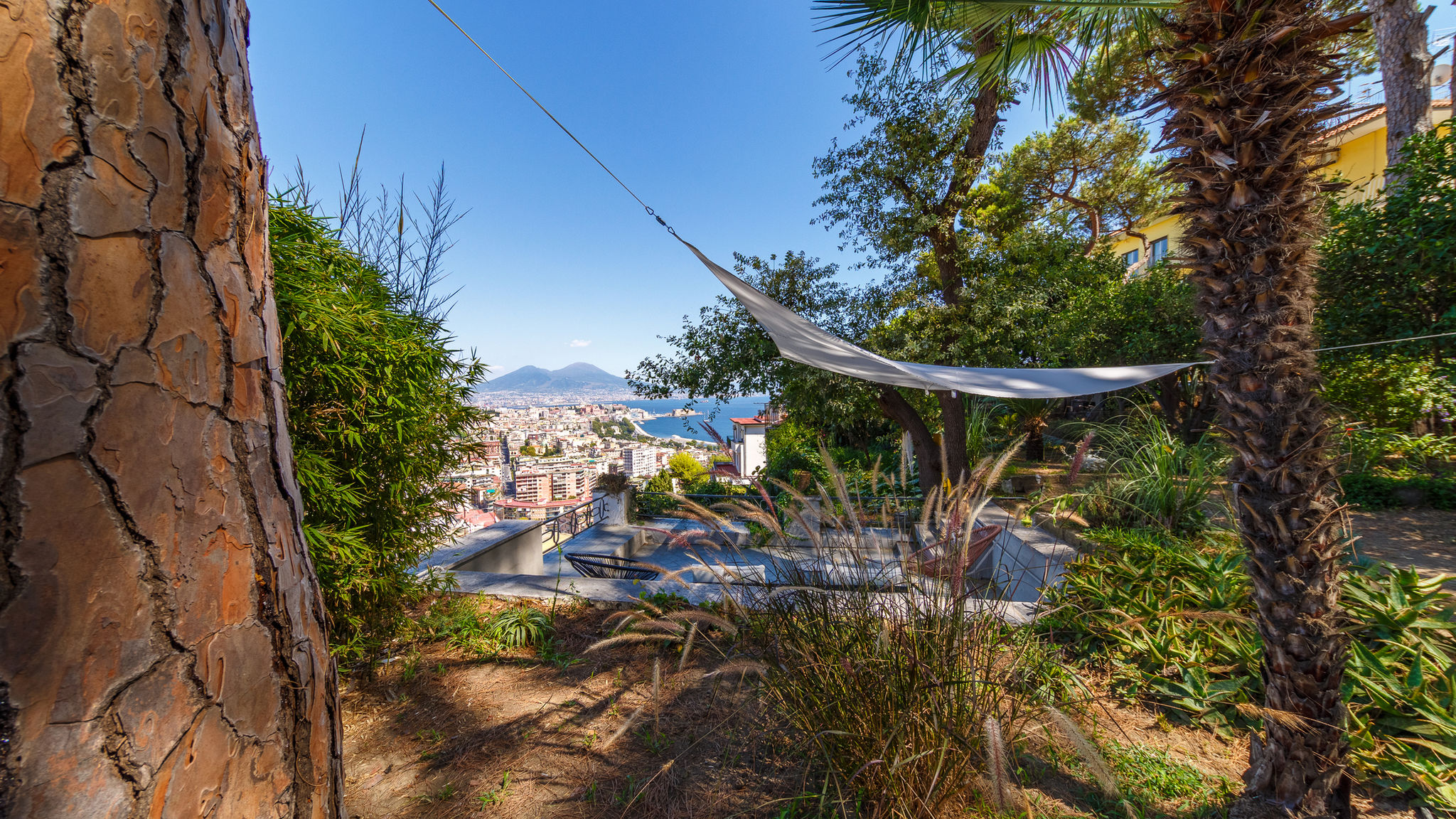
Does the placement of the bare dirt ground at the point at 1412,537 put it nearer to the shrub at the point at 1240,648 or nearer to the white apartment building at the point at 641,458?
the shrub at the point at 1240,648

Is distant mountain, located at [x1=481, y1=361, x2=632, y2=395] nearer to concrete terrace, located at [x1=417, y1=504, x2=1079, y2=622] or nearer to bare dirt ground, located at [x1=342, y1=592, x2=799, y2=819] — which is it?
concrete terrace, located at [x1=417, y1=504, x2=1079, y2=622]

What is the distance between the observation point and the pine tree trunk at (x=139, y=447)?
1.48 feet

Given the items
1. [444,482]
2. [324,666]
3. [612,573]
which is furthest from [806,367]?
[324,666]

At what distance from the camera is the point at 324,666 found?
2.40 feet

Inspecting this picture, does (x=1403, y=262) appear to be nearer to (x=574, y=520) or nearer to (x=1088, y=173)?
(x=574, y=520)

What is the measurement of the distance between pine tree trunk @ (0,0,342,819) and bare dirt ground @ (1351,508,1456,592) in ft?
13.3

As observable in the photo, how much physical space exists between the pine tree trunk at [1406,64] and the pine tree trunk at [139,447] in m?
7.72

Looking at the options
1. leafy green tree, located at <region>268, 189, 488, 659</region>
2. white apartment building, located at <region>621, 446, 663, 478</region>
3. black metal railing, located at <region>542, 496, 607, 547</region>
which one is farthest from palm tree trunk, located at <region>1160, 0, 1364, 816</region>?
white apartment building, located at <region>621, 446, 663, 478</region>

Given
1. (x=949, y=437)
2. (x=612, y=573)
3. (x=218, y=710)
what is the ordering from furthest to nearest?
(x=949, y=437) → (x=612, y=573) → (x=218, y=710)

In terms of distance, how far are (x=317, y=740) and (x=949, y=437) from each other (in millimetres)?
5870

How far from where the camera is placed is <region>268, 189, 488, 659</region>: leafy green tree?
1633 mm

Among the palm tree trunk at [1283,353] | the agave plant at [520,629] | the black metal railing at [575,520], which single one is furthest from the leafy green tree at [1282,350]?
the black metal railing at [575,520]

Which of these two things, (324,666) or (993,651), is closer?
(324,666)

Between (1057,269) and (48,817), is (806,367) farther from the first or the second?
(48,817)
